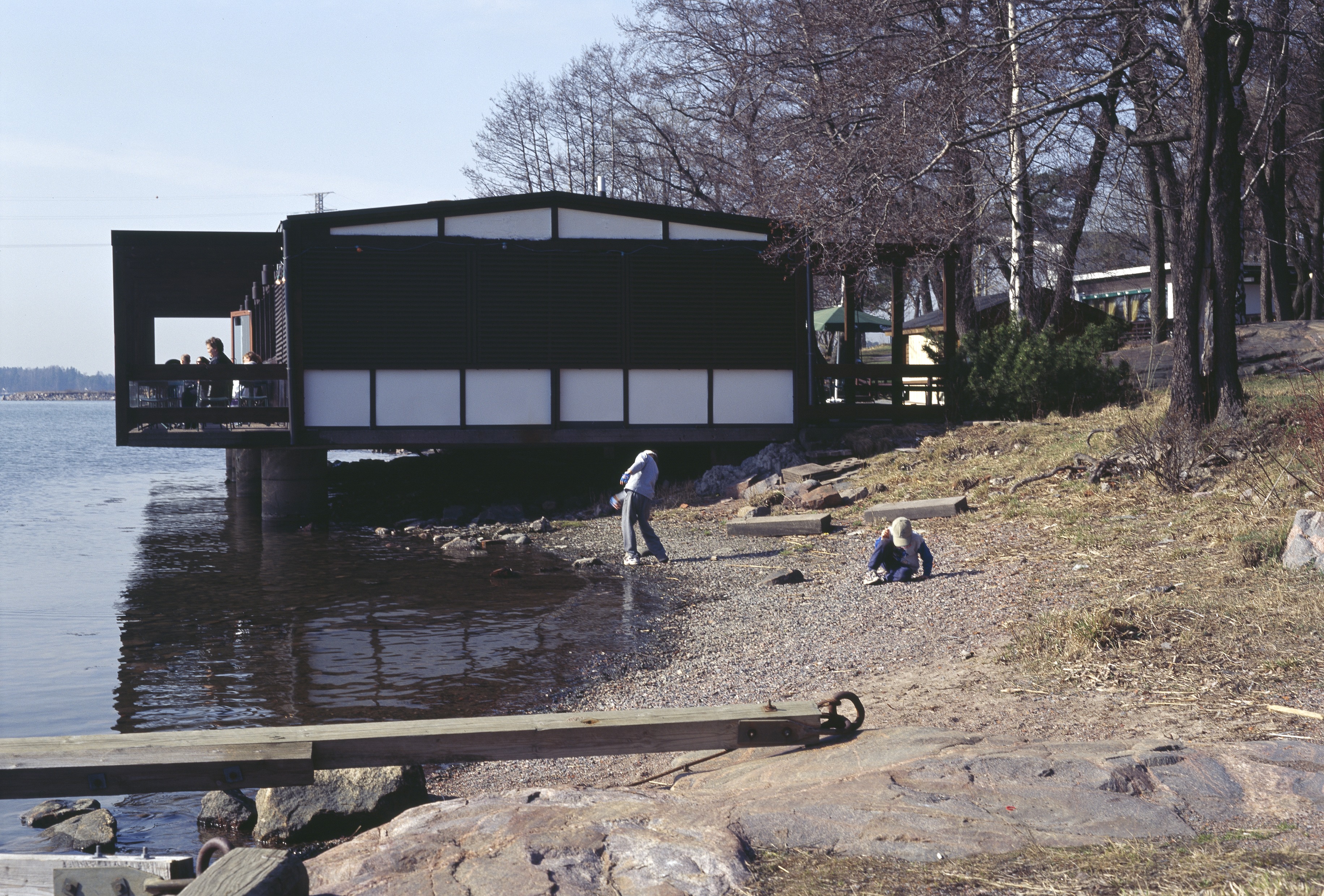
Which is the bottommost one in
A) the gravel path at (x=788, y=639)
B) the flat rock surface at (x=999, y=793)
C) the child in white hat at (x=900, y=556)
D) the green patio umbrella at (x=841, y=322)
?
the gravel path at (x=788, y=639)

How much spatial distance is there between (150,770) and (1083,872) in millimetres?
4045

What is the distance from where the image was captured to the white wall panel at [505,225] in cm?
1872

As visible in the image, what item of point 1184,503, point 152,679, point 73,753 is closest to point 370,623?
point 152,679

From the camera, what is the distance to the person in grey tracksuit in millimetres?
13453

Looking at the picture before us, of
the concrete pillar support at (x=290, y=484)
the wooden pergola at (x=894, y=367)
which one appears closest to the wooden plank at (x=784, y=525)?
the wooden pergola at (x=894, y=367)

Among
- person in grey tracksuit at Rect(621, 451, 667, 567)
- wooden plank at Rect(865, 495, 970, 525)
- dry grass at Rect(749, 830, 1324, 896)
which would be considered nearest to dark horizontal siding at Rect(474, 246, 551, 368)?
person in grey tracksuit at Rect(621, 451, 667, 567)

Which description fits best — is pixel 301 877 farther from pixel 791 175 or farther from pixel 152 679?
pixel 791 175

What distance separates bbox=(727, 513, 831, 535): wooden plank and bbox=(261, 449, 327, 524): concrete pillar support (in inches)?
336

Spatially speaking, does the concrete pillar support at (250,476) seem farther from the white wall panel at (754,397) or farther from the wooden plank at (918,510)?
the wooden plank at (918,510)

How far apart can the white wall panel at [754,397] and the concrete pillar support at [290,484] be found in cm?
743

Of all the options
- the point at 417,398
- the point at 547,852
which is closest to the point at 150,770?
the point at 547,852

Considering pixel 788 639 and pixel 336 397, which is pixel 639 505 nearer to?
pixel 788 639

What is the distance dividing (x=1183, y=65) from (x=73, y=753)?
16855 mm

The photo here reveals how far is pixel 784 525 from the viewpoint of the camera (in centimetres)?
1471
